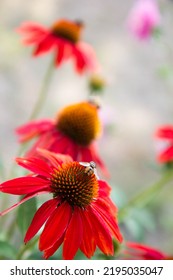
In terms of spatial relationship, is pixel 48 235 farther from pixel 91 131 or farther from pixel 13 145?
pixel 13 145

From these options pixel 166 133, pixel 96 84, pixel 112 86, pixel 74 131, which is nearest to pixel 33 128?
pixel 74 131

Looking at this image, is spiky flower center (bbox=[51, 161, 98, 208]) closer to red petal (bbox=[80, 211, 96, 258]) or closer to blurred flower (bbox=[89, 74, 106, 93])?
red petal (bbox=[80, 211, 96, 258])

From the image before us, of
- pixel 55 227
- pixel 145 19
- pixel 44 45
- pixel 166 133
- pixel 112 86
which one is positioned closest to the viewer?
pixel 55 227

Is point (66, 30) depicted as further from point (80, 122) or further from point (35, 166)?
point (35, 166)

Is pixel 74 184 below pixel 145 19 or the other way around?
below

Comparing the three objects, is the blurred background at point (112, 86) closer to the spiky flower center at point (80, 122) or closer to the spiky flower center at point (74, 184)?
the spiky flower center at point (80, 122)
